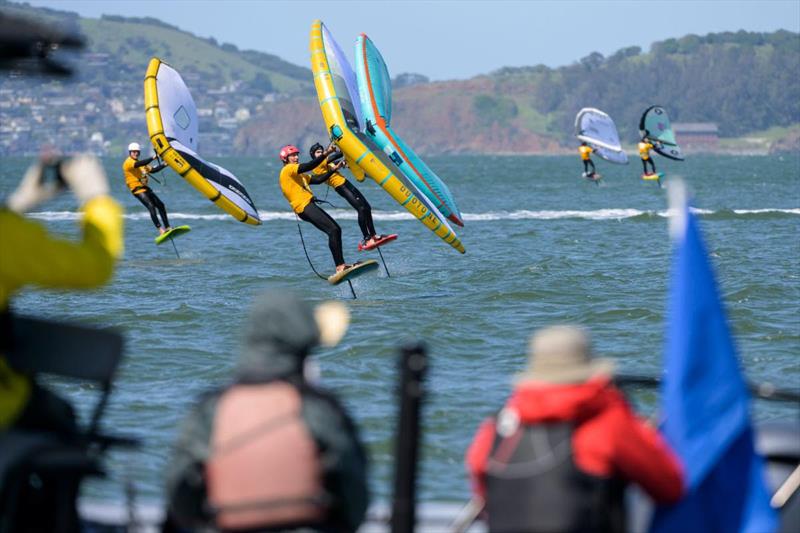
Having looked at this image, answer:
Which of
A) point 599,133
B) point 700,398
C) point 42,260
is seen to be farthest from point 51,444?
point 599,133

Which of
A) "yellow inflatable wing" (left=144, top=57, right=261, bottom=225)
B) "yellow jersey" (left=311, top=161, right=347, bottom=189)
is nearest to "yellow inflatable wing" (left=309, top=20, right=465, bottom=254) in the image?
"yellow jersey" (left=311, top=161, right=347, bottom=189)

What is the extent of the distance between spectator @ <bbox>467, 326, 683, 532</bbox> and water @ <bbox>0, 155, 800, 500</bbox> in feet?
14.1

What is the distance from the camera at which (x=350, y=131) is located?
700 inches

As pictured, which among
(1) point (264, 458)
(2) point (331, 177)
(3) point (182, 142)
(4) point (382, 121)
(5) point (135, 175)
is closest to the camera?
(1) point (264, 458)

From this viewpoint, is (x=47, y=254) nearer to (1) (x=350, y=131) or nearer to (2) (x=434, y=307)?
(1) (x=350, y=131)

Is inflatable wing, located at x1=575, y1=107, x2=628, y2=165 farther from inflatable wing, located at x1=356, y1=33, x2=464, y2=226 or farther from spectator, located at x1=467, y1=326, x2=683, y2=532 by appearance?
spectator, located at x1=467, y1=326, x2=683, y2=532

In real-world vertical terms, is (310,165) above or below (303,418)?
below

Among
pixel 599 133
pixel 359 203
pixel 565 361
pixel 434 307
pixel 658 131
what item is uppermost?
pixel 565 361

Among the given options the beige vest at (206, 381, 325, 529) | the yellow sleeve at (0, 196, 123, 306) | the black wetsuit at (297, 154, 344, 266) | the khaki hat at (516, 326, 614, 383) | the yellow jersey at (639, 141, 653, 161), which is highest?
the yellow sleeve at (0, 196, 123, 306)

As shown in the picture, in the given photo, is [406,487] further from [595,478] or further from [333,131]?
[333,131]

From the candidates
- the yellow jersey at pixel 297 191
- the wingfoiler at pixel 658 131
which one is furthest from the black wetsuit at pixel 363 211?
the wingfoiler at pixel 658 131

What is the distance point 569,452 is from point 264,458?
0.83m

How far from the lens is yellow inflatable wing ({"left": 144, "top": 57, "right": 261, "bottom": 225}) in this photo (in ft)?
66.4

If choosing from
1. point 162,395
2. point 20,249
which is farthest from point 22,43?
point 162,395
